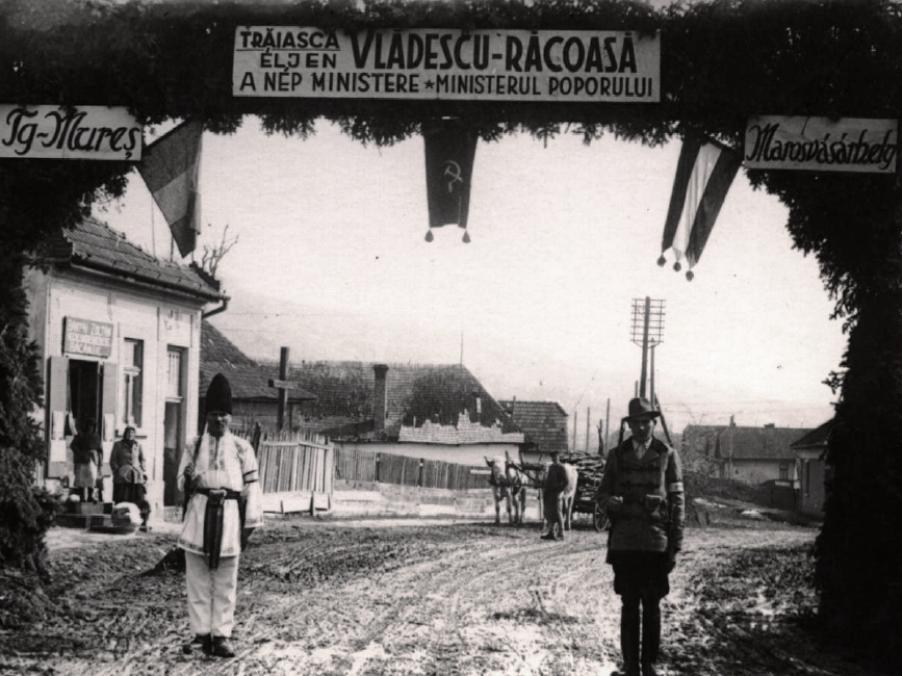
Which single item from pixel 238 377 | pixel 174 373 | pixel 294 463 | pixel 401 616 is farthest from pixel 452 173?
pixel 238 377

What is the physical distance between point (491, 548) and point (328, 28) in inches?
490

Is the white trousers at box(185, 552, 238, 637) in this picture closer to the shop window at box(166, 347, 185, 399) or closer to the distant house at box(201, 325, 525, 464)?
the shop window at box(166, 347, 185, 399)

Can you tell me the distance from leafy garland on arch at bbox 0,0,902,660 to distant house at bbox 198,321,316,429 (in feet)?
91.8

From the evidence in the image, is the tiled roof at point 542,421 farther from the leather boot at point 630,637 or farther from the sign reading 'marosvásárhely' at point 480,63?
the leather boot at point 630,637

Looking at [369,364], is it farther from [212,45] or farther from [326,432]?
[212,45]

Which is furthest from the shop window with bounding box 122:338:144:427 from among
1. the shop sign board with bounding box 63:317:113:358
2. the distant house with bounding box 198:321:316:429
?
the distant house with bounding box 198:321:316:429

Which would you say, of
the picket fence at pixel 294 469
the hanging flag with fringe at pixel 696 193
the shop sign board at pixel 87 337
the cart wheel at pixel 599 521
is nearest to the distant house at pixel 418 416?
the picket fence at pixel 294 469

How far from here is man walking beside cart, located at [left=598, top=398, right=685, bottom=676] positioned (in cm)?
757

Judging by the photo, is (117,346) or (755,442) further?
(755,442)

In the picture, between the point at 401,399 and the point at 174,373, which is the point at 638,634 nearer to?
the point at 174,373

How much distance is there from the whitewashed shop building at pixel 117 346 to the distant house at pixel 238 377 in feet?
41.8

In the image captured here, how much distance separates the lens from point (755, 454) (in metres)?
98.7

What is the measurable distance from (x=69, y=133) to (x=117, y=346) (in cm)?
1248

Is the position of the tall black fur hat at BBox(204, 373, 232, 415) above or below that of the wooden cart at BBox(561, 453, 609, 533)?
above
